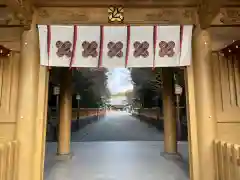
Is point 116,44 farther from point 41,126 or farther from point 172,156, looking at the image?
point 172,156

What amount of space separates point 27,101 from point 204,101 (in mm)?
3086

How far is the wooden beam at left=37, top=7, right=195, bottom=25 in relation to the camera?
3.96 metres

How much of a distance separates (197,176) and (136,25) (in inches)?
113

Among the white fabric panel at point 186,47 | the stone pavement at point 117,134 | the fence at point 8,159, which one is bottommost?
the stone pavement at point 117,134

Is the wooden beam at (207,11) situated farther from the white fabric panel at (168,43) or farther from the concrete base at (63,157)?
the concrete base at (63,157)

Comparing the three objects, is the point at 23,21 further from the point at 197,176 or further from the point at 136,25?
the point at 197,176

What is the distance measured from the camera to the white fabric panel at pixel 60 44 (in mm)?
3865

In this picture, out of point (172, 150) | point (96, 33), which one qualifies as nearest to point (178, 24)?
point (96, 33)

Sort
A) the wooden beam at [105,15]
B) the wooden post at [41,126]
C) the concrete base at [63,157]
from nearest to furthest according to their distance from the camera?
the wooden post at [41,126], the wooden beam at [105,15], the concrete base at [63,157]

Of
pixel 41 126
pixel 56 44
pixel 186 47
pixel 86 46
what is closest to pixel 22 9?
pixel 56 44

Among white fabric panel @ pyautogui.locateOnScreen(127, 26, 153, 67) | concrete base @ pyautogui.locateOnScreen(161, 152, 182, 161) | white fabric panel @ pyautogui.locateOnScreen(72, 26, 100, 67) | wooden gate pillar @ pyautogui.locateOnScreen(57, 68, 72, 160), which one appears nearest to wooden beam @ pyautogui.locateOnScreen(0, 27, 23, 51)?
white fabric panel @ pyautogui.locateOnScreen(72, 26, 100, 67)

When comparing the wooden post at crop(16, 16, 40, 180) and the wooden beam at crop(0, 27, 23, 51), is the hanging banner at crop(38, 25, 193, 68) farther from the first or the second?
the wooden beam at crop(0, 27, 23, 51)

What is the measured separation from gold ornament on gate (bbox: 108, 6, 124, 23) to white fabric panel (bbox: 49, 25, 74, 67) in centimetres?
75

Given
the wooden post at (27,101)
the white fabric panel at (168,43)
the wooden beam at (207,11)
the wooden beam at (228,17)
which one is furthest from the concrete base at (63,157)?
the wooden beam at (228,17)
